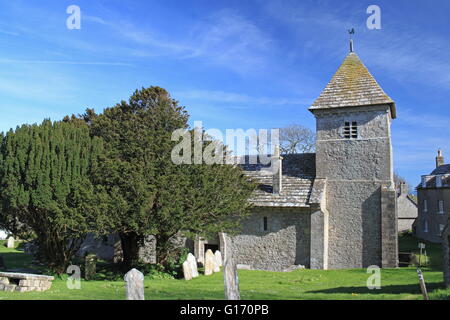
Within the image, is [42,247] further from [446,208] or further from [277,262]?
[446,208]

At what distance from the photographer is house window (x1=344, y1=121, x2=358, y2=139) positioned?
24.7 meters

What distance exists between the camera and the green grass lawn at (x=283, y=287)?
1267cm

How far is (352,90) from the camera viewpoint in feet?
82.9

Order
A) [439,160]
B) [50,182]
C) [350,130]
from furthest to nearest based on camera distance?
1. [439,160]
2. [350,130]
3. [50,182]

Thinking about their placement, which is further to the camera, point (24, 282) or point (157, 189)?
point (157, 189)

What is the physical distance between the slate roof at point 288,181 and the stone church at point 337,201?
7 cm

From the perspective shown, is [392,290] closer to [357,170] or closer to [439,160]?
[357,170]

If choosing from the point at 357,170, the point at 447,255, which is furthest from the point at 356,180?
the point at 447,255

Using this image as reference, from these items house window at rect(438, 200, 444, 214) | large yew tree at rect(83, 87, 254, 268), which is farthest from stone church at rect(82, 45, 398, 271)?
house window at rect(438, 200, 444, 214)

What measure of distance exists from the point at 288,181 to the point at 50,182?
14879 millimetres

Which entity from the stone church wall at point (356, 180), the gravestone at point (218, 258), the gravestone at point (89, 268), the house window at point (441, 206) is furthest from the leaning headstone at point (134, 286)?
the house window at point (441, 206)

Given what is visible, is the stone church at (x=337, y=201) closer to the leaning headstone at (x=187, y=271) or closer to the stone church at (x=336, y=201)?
the stone church at (x=336, y=201)
